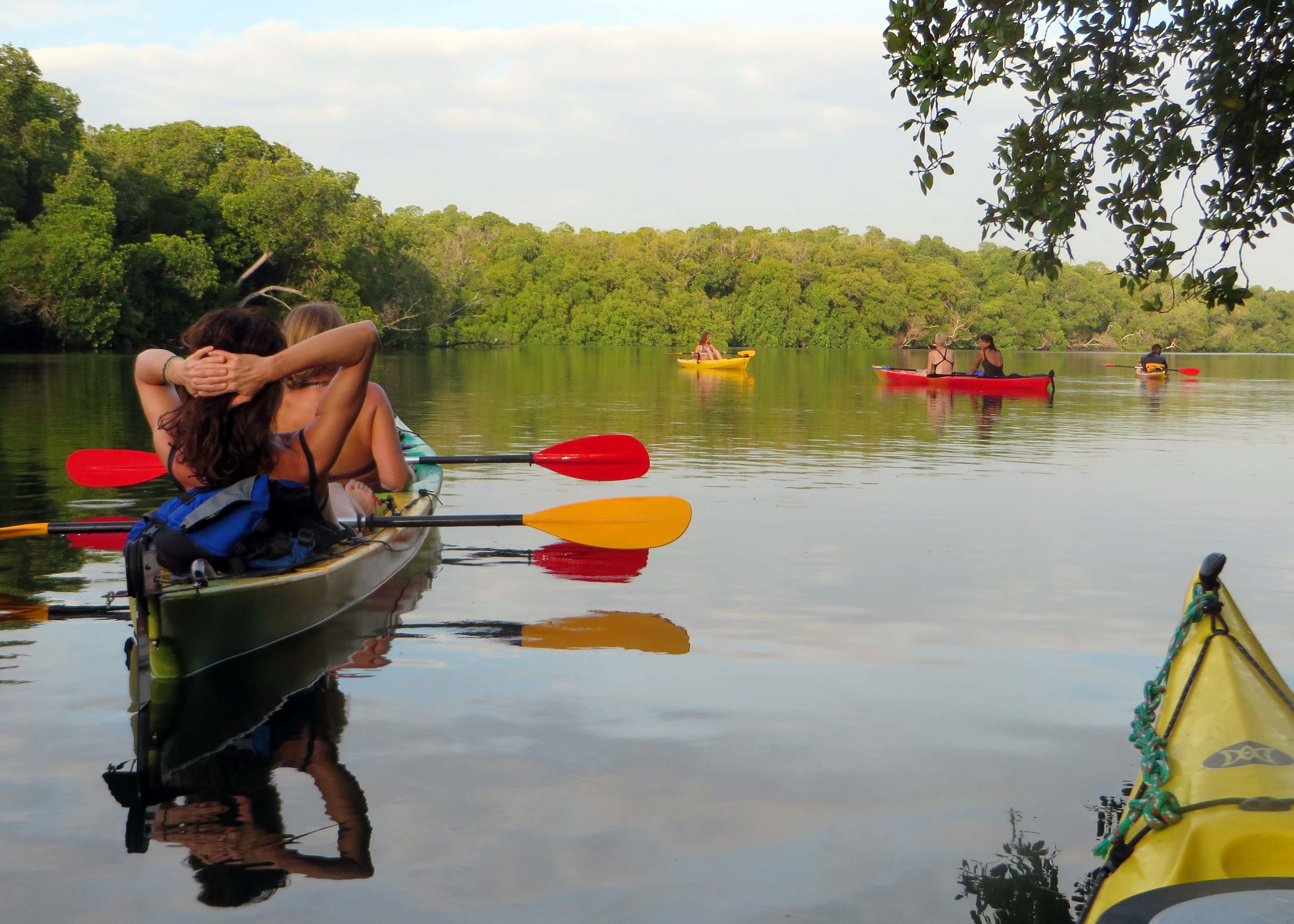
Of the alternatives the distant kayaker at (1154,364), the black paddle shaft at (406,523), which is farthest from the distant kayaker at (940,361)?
the black paddle shaft at (406,523)

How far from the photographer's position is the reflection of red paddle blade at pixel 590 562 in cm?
659

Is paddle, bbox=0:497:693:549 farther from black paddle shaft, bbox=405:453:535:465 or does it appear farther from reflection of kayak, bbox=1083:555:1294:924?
reflection of kayak, bbox=1083:555:1294:924

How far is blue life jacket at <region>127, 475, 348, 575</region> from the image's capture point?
409cm

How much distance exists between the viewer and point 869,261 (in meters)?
83.8

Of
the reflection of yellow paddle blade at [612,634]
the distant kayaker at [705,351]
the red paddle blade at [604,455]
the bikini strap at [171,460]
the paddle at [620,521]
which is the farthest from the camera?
the distant kayaker at [705,351]

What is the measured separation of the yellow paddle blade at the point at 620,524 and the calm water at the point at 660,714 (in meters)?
0.30

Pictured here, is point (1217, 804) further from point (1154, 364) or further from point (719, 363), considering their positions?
point (1154, 364)

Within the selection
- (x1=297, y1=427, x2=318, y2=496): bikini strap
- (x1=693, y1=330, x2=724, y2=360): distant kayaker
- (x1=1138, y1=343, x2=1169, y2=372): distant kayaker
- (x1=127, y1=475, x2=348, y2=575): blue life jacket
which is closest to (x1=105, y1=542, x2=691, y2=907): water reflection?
(x1=127, y1=475, x2=348, y2=575): blue life jacket

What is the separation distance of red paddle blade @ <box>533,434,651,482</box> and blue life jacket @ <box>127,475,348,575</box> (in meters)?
3.76

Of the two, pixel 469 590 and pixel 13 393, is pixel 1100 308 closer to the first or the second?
pixel 13 393

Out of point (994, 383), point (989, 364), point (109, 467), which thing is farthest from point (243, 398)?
point (989, 364)

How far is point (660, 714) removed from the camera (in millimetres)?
4141

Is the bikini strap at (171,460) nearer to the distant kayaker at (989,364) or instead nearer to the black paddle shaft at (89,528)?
the black paddle shaft at (89,528)

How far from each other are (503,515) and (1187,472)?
7.87m
